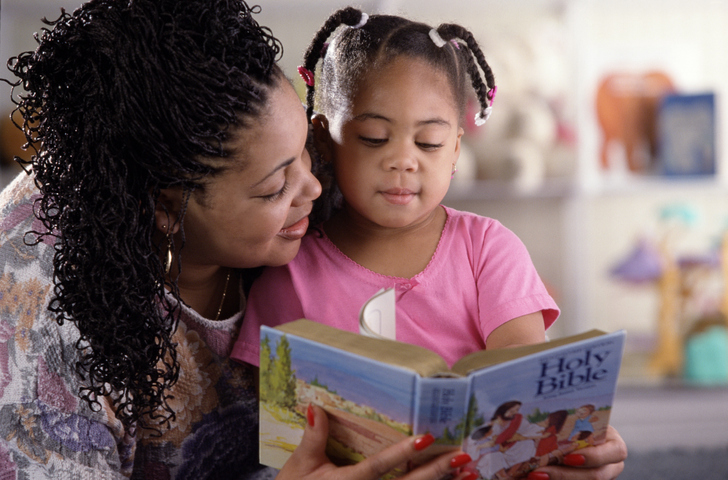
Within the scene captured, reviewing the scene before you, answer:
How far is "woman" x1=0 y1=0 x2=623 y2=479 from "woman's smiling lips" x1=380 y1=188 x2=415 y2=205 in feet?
0.40

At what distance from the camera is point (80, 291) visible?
95 cm

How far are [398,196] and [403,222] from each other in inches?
1.9

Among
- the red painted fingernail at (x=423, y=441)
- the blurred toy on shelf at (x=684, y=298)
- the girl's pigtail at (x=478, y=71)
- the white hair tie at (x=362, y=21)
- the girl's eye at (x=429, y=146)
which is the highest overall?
the white hair tie at (x=362, y=21)

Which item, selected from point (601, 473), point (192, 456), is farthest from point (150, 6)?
point (601, 473)

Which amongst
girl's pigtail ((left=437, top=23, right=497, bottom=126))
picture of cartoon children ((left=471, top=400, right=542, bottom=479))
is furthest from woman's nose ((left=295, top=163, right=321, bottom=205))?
picture of cartoon children ((left=471, top=400, right=542, bottom=479))

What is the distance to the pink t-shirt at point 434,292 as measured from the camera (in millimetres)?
1137

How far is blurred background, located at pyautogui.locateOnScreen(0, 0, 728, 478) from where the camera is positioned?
268cm

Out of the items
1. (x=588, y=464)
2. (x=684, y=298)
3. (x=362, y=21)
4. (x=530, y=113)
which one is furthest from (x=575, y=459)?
(x=684, y=298)

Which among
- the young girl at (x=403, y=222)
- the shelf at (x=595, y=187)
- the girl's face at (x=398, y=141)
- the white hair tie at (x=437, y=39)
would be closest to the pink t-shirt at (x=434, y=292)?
the young girl at (x=403, y=222)

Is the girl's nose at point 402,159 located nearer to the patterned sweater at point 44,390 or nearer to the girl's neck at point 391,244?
the girl's neck at point 391,244

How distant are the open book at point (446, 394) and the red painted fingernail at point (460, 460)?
1 cm

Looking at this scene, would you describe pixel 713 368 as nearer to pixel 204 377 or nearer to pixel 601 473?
pixel 601 473

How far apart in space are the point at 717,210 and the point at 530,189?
863 millimetres

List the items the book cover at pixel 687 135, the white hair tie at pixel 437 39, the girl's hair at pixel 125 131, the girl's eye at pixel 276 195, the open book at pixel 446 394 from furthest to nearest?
the book cover at pixel 687 135
the white hair tie at pixel 437 39
the girl's eye at pixel 276 195
the girl's hair at pixel 125 131
the open book at pixel 446 394
